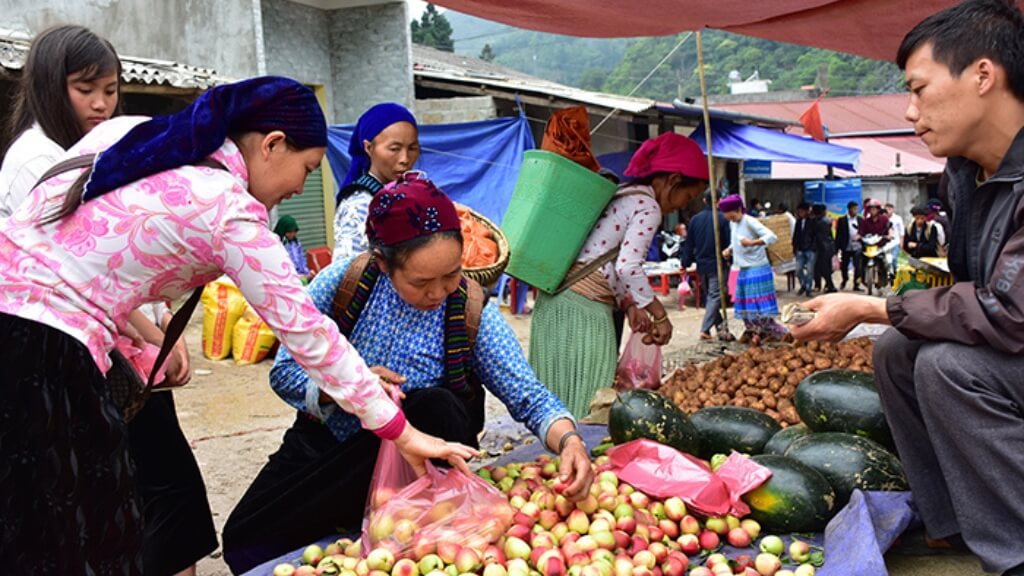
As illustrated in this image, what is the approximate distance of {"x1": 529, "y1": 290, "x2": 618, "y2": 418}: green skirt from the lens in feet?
14.7

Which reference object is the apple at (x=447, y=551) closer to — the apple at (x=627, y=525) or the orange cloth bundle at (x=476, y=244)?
the apple at (x=627, y=525)

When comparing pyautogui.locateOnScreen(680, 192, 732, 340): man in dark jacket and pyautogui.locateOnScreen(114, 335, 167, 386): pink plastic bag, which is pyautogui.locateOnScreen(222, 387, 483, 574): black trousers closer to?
pyautogui.locateOnScreen(114, 335, 167, 386): pink plastic bag

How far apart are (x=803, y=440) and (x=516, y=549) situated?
1047 millimetres

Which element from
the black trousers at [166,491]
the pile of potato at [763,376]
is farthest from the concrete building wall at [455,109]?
the black trousers at [166,491]

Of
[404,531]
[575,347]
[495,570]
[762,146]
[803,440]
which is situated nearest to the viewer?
[495,570]

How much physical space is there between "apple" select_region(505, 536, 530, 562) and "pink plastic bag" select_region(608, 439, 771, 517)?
1.59 feet

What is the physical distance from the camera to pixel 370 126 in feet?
12.0

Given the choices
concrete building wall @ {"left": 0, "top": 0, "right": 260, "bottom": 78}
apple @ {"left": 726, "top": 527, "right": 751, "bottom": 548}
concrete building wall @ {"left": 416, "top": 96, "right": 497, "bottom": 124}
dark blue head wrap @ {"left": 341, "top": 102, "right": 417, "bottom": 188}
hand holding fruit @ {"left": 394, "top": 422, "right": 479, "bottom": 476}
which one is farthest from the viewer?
concrete building wall @ {"left": 416, "top": 96, "right": 497, "bottom": 124}

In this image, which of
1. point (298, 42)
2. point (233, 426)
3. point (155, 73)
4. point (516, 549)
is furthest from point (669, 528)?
point (298, 42)

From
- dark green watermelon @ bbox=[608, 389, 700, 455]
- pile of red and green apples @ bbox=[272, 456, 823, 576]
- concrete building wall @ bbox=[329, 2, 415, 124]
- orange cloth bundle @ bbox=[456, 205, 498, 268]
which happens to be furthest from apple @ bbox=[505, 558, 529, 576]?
concrete building wall @ bbox=[329, 2, 415, 124]

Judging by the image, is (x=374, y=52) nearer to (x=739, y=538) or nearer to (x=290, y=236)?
(x=290, y=236)

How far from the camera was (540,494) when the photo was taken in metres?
2.52

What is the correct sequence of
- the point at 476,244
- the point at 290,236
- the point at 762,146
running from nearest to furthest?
the point at 476,244 < the point at 290,236 < the point at 762,146

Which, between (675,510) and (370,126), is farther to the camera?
(370,126)
